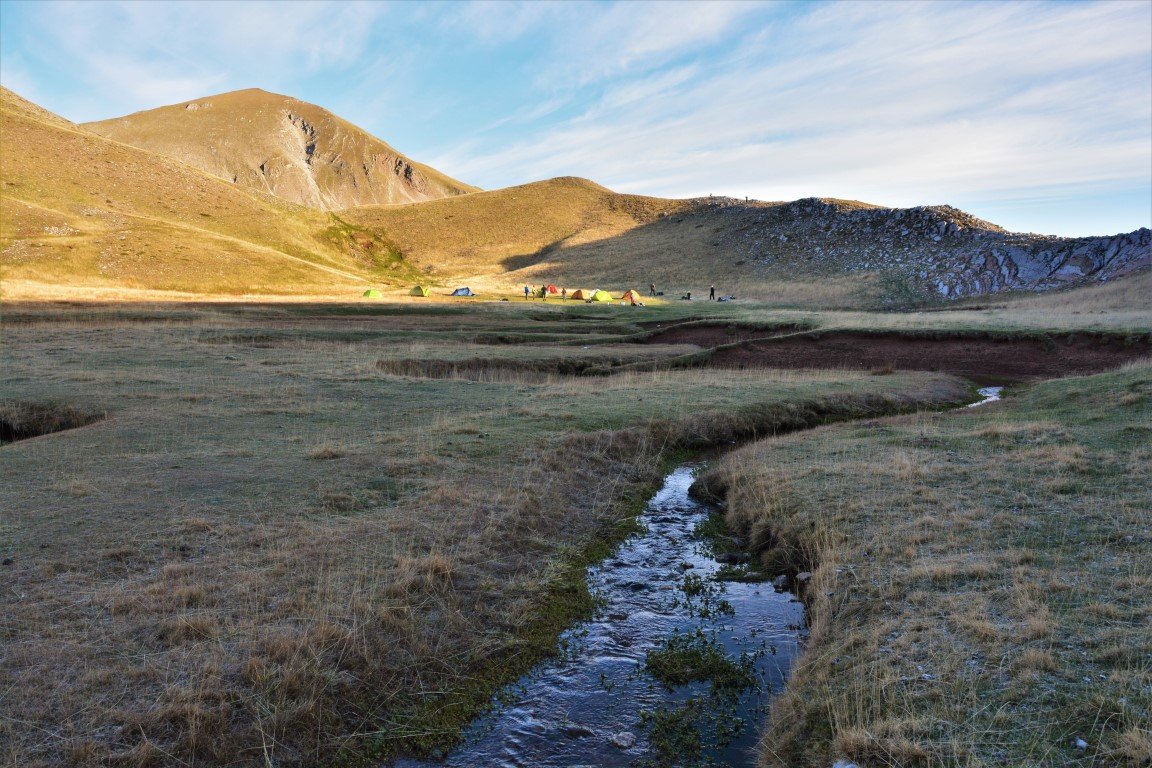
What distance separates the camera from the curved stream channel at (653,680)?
7773 mm

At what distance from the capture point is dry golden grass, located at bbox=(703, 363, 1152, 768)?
655 centimetres

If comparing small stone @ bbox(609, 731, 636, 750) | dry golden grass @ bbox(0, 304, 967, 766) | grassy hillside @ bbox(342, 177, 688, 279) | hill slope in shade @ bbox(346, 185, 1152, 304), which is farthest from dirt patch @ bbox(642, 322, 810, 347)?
grassy hillside @ bbox(342, 177, 688, 279)

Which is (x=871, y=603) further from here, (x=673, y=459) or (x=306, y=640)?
(x=673, y=459)

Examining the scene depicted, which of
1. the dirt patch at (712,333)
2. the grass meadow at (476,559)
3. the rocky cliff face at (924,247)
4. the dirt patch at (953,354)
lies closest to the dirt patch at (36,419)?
the grass meadow at (476,559)

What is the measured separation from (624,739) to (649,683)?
3.99ft

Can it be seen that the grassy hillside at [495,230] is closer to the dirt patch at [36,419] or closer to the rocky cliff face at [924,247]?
the rocky cliff face at [924,247]

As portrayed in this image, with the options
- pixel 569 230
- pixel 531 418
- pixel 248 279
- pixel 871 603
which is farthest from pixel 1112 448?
pixel 569 230

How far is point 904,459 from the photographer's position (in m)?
16.4

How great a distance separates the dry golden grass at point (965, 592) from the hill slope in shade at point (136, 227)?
69425 mm

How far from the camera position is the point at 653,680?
918 centimetres

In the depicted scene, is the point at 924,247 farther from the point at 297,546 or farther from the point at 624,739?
the point at 624,739

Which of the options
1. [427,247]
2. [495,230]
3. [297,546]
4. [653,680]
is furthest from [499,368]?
[495,230]

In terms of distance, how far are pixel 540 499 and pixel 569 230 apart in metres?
175

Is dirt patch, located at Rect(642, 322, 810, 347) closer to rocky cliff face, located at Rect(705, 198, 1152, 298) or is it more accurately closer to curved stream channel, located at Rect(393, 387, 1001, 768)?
curved stream channel, located at Rect(393, 387, 1001, 768)
